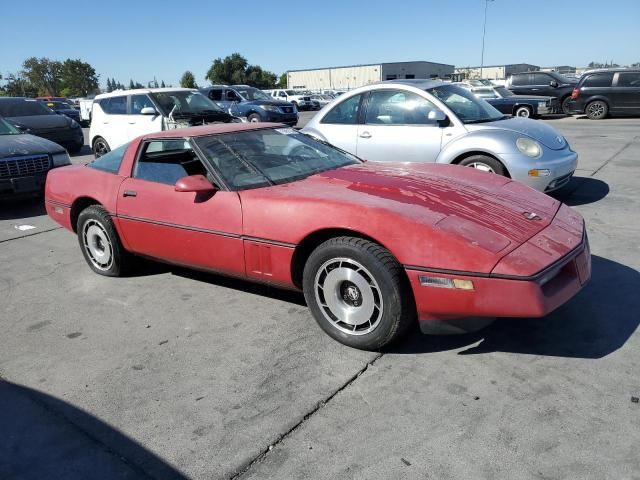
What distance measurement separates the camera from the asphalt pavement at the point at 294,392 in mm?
2107

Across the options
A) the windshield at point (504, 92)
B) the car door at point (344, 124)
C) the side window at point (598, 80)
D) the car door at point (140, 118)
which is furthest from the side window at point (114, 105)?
the side window at point (598, 80)

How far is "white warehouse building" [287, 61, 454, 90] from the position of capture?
257 ft

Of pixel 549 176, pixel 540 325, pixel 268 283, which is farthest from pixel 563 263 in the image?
pixel 549 176

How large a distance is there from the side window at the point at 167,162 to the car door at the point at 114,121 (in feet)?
22.2

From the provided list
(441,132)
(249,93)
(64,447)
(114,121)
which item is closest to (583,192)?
(441,132)

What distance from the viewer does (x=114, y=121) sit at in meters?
10.4

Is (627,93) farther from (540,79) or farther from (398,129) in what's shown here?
(398,129)

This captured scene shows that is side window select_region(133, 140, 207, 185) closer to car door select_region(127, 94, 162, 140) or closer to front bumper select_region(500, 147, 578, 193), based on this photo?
front bumper select_region(500, 147, 578, 193)

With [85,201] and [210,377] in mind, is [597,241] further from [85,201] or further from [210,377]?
[85,201]

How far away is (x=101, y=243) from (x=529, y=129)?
483cm

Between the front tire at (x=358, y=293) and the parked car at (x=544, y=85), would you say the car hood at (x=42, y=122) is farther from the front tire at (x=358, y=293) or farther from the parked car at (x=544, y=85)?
the parked car at (x=544, y=85)

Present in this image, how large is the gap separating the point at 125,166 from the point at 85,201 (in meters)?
0.65

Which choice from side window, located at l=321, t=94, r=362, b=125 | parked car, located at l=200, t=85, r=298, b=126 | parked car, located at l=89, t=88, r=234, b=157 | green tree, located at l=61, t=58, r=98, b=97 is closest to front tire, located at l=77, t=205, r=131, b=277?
side window, located at l=321, t=94, r=362, b=125

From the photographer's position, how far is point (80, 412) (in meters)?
2.53
